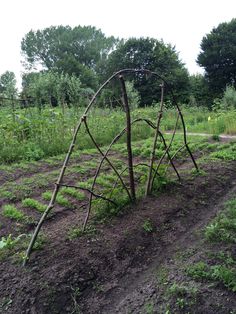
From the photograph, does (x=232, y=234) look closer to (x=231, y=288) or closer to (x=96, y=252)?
(x=231, y=288)

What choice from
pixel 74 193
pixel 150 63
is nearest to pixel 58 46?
pixel 150 63

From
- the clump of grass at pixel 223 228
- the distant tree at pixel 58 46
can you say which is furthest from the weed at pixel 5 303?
the distant tree at pixel 58 46

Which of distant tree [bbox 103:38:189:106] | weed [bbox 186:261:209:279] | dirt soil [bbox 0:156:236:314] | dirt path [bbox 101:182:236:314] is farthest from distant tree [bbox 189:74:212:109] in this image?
weed [bbox 186:261:209:279]

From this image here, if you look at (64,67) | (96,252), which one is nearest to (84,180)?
(96,252)

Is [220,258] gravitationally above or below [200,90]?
below

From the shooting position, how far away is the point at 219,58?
2666 centimetres

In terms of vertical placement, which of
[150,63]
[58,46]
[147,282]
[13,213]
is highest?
[58,46]

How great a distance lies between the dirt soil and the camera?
2117mm

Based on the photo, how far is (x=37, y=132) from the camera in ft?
21.5

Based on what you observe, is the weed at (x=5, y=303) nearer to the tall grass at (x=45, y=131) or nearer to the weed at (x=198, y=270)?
the weed at (x=198, y=270)

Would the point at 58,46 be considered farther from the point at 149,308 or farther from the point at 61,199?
the point at 149,308

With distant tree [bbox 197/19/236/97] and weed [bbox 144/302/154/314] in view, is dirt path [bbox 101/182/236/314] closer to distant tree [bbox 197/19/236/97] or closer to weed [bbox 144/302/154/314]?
weed [bbox 144/302/154/314]

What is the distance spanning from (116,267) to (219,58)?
27321mm

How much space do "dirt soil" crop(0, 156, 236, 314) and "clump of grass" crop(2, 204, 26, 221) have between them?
33 cm
